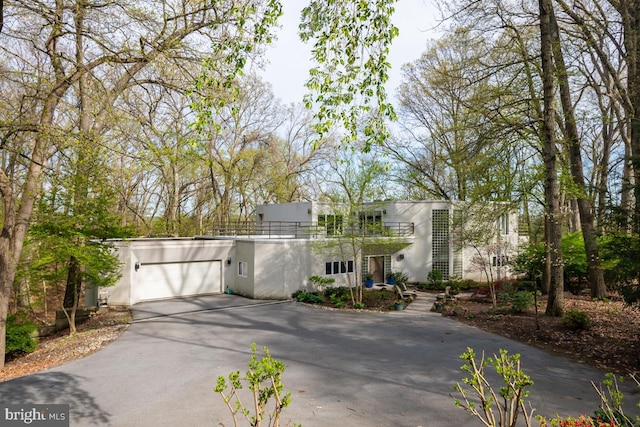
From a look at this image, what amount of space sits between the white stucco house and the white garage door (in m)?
0.04

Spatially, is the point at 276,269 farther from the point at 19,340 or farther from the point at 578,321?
the point at 578,321

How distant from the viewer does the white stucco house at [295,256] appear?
16.7m

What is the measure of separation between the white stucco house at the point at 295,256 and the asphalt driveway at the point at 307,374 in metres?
4.45

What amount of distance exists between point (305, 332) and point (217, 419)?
5749 millimetres

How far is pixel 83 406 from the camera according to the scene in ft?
20.4

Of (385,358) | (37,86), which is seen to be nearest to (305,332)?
(385,358)

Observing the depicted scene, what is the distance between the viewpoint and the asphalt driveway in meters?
5.84

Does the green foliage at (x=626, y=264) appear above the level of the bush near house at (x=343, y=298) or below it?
above

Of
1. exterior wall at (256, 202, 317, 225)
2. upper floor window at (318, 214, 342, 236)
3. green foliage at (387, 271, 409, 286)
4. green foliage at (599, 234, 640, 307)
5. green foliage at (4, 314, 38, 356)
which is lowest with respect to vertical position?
green foliage at (4, 314, 38, 356)

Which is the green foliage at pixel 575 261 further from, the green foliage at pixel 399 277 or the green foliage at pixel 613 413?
the green foliage at pixel 613 413

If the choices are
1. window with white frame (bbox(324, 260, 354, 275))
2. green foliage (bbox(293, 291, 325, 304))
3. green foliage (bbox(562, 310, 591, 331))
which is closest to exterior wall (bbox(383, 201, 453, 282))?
window with white frame (bbox(324, 260, 354, 275))

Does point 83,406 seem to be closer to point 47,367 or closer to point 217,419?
point 217,419

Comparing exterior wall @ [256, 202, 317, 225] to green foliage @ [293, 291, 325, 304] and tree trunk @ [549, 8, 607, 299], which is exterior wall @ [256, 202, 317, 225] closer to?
green foliage @ [293, 291, 325, 304]

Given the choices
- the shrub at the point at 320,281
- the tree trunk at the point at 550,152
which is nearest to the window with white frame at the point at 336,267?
the shrub at the point at 320,281
